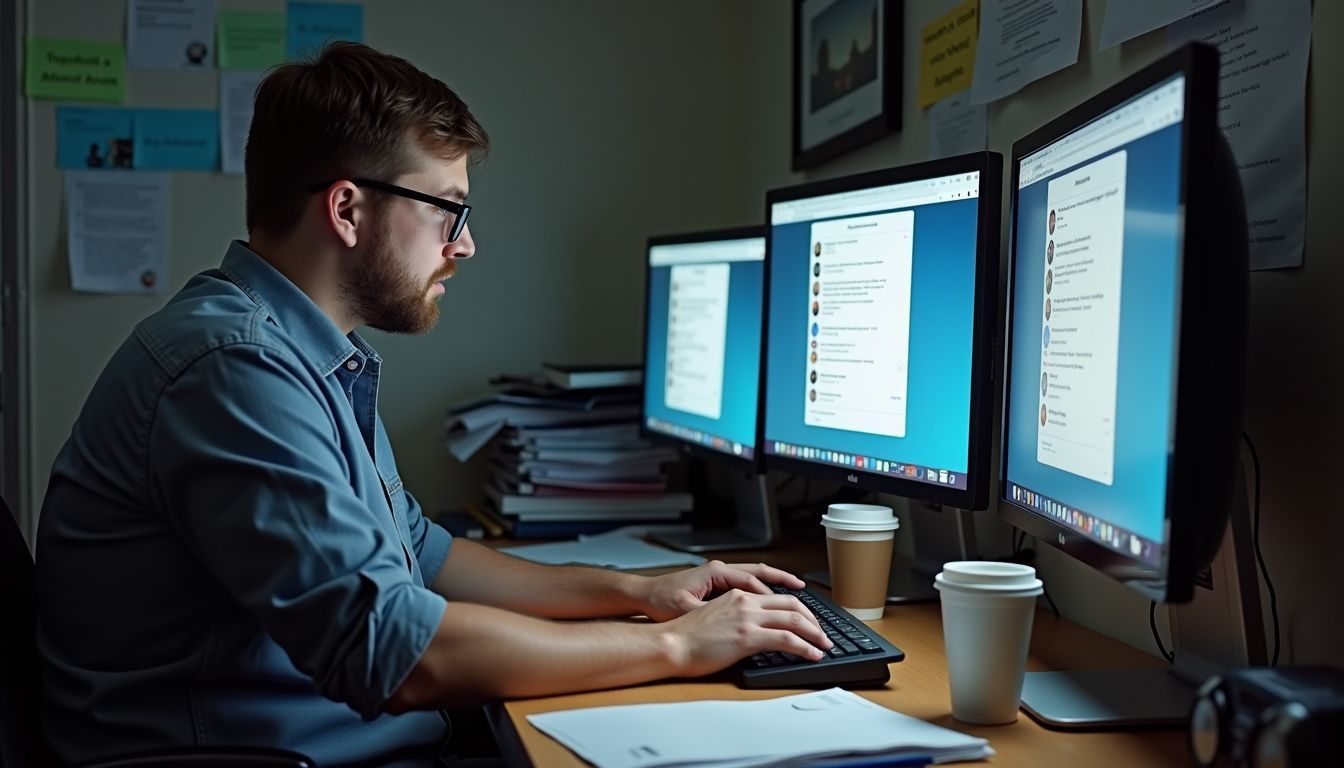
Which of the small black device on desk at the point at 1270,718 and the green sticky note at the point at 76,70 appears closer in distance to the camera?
the small black device on desk at the point at 1270,718

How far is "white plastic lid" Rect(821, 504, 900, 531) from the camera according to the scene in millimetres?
1289

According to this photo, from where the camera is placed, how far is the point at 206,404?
0.98 m

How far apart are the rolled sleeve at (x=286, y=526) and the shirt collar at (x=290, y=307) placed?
7.7 inches

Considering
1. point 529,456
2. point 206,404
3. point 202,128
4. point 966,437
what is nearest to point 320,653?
point 206,404

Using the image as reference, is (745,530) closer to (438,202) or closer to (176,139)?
(438,202)

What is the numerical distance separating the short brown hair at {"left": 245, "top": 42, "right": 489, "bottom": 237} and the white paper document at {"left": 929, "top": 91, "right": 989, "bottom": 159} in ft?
2.30

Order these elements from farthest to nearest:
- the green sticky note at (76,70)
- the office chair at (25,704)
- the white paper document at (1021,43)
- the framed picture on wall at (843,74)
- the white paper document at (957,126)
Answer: the green sticky note at (76,70) < the framed picture on wall at (843,74) < the white paper document at (957,126) < the white paper document at (1021,43) < the office chair at (25,704)

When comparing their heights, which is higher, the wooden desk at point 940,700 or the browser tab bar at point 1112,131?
the browser tab bar at point 1112,131

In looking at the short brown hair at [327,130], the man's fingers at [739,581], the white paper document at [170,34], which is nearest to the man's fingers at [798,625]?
the man's fingers at [739,581]

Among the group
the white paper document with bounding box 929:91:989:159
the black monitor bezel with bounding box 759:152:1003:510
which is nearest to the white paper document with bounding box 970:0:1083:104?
the white paper document with bounding box 929:91:989:159

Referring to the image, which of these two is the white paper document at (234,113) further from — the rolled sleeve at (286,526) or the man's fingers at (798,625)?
the man's fingers at (798,625)

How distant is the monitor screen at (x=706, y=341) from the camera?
1.72 meters

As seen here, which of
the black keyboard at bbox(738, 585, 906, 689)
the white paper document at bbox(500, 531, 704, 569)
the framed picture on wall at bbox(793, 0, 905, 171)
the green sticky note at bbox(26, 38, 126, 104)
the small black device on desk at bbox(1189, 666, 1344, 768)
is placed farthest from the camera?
the green sticky note at bbox(26, 38, 126, 104)

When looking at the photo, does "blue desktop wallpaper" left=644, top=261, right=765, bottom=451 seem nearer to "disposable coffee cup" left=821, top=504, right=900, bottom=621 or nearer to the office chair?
"disposable coffee cup" left=821, top=504, right=900, bottom=621
